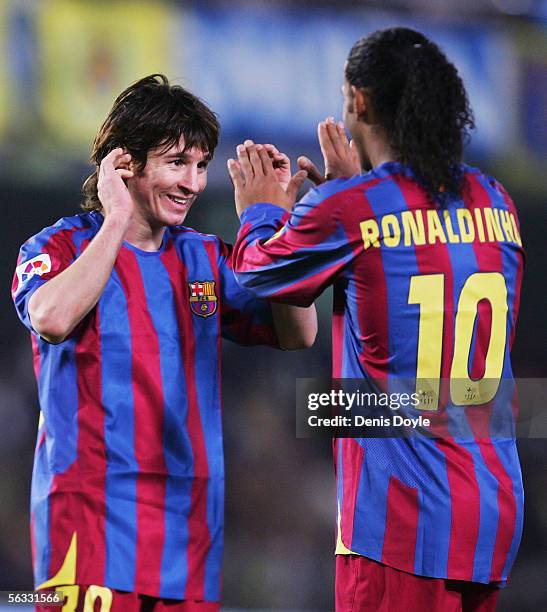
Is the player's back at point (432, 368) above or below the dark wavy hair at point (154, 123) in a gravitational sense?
below

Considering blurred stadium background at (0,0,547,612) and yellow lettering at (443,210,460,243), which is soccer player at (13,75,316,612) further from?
blurred stadium background at (0,0,547,612)

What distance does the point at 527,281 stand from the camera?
4.79 metres

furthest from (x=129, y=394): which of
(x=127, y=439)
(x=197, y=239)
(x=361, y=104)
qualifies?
(x=361, y=104)

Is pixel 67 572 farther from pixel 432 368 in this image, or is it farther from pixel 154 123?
pixel 154 123

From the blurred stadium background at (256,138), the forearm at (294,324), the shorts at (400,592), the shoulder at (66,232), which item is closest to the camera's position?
the shorts at (400,592)

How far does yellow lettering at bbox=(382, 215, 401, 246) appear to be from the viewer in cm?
203

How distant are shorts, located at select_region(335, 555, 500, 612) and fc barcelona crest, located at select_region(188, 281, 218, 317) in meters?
0.65

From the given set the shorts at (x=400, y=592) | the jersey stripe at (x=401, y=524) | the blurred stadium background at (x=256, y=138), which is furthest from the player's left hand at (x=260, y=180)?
the blurred stadium background at (x=256, y=138)

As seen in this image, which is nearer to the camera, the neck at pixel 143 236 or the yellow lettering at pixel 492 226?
the yellow lettering at pixel 492 226

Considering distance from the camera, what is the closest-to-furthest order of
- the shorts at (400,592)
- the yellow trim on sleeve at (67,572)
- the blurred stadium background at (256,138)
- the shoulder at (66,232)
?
the shorts at (400,592), the yellow trim on sleeve at (67,572), the shoulder at (66,232), the blurred stadium background at (256,138)

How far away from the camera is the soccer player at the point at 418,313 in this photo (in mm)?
2020

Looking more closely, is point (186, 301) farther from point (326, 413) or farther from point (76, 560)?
point (76, 560)

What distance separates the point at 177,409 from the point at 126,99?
2.62 ft

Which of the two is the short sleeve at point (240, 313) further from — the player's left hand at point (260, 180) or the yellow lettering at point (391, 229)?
the yellow lettering at point (391, 229)
